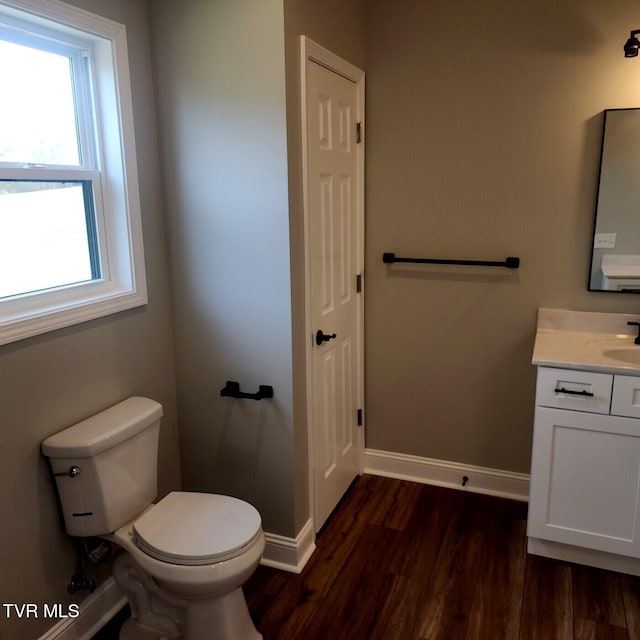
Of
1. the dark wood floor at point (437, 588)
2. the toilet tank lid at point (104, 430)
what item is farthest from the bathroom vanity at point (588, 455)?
the toilet tank lid at point (104, 430)

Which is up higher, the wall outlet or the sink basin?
the wall outlet

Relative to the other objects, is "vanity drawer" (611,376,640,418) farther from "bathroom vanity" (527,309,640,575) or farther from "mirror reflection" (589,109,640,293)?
"mirror reflection" (589,109,640,293)

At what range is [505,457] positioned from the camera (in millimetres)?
2842

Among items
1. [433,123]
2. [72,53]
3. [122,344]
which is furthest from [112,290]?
[433,123]

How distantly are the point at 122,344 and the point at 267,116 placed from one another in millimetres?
948

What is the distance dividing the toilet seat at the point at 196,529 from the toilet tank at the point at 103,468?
0.30 feet

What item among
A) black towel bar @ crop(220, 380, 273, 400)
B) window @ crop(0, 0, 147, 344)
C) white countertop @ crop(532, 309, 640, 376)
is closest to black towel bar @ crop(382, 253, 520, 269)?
white countertop @ crop(532, 309, 640, 376)

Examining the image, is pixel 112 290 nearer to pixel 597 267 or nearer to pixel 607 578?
pixel 597 267

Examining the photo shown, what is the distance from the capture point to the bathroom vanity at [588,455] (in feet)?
6.93

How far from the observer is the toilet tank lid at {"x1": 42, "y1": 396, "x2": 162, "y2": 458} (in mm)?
1774

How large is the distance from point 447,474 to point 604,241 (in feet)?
4.40

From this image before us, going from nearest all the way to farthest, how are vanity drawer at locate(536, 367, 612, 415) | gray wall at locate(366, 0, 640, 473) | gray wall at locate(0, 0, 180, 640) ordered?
gray wall at locate(0, 0, 180, 640), vanity drawer at locate(536, 367, 612, 415), gray wall at locate(366, 0, 640, 473)

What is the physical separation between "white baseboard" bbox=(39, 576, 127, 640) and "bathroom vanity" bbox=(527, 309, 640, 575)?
1.59 m

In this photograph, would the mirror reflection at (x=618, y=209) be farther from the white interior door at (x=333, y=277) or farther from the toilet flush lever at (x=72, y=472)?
the toilet flush lever at (x=72, y=472)
